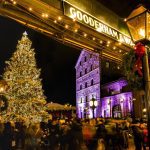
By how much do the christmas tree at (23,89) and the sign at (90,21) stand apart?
58.4ft

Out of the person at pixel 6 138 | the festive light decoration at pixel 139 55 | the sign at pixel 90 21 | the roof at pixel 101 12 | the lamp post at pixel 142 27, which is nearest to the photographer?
the lamp post at pixel 142 27

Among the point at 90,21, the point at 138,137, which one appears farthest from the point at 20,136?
the point at 90,21

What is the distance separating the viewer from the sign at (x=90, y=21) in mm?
5438

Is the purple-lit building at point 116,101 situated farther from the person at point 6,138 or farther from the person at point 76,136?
the person at point 6,138

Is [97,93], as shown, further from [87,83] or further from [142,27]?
[142,27]

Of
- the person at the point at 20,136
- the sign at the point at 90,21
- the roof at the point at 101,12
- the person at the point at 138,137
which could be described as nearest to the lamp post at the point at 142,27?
the sign at the point at 90,21

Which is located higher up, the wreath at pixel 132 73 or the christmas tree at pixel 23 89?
the christmas tree at pixel 23 89

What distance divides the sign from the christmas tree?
17.8 m

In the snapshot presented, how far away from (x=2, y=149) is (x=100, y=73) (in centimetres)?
4238

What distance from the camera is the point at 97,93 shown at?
5122 cm

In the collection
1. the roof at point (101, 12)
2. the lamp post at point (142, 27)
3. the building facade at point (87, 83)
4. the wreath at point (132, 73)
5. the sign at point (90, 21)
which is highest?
the building facade at point (87, 83)

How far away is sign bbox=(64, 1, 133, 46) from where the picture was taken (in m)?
5.44

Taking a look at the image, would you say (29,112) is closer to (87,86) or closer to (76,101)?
(87,86)

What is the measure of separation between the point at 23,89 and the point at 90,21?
19.3 m
